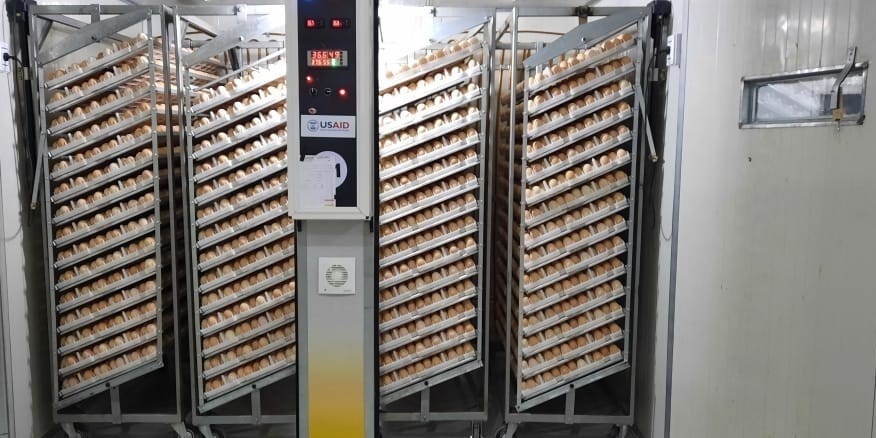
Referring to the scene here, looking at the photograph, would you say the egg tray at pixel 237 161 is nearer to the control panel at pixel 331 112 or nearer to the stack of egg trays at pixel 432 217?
the stack of egg trays at pixel 432 217

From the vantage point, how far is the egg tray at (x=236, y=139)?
2975mm

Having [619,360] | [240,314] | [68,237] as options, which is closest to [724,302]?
[619,360]

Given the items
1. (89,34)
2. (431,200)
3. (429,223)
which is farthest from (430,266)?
(89,34)

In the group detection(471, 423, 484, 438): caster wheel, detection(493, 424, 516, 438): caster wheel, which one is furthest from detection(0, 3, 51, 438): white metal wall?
detection(493, 424, 516, 438): caster wheel

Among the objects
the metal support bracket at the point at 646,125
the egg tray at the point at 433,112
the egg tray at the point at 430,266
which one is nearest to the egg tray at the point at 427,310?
the egg tray at the point at 430,266

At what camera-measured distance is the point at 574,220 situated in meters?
3.01

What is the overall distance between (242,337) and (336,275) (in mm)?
1057

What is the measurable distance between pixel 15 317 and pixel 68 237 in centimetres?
48

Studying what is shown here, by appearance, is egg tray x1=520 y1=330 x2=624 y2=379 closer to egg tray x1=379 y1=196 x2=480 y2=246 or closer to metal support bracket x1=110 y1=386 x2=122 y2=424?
egg tray x1=379 y1=196 x2=480 y2=246

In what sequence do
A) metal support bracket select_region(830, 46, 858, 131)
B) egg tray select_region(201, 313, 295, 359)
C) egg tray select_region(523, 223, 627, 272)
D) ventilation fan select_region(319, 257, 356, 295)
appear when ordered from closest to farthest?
metal support bracket select_region(830, 46, 858, 131), ventilation fan select_region(319, 257, 356, 295), egg tray select_region(523, 223, 627, 272), egg tray select_region(201, 313, 295, 359)

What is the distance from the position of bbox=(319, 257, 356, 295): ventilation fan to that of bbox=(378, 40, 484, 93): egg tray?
1029 millimetres

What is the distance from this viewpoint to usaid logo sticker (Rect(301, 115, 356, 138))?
2.24m

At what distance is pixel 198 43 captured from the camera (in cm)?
329

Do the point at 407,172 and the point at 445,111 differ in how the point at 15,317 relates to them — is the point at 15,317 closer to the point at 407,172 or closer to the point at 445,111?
the point at 407,172
